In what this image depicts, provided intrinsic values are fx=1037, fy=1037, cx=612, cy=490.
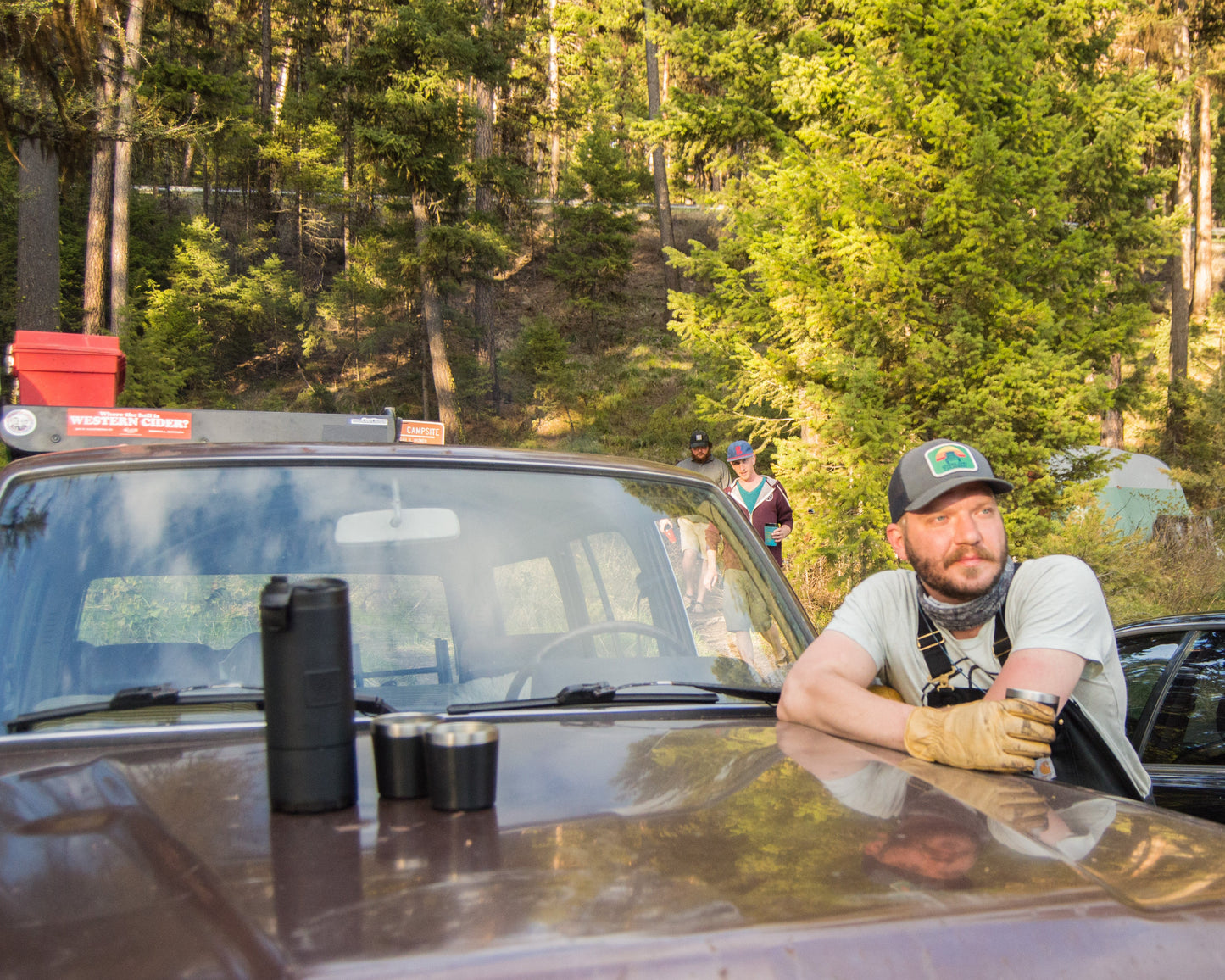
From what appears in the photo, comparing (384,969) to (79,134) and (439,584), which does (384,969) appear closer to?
(439,584)

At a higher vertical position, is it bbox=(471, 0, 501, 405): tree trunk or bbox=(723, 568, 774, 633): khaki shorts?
bbox=(471, 0, 501, 405): tree trunk

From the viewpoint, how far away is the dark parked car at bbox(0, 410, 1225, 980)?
44.0 inches

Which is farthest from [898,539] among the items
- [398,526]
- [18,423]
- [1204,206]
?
[1204,206]

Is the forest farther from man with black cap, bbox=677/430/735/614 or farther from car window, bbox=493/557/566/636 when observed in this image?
car window, bbox=493/557/566/636

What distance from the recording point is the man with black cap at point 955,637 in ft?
7.95

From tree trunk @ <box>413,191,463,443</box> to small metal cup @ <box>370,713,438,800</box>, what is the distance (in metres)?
23.0

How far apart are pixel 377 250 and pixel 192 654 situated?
26921mm

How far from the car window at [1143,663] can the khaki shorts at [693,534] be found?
2.33 m

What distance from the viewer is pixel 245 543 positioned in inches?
92.7

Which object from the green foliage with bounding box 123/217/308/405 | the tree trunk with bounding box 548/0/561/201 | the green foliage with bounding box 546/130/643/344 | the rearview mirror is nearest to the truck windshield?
the rearview mirror

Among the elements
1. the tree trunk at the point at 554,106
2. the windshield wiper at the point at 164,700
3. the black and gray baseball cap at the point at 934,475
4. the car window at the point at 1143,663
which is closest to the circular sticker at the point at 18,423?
the windshield wiper at the point at 164,700

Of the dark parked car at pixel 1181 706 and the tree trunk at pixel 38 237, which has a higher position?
the tree trunk at pixel 38 237

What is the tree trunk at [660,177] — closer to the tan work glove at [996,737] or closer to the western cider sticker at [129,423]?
the western cider sticker at [129,423]

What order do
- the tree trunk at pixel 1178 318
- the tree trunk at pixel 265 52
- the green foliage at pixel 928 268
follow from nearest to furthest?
the green foliage at pixel 928 268, the tree trunk at pixel 1178 318, the tree trunk at pixel 265 52
